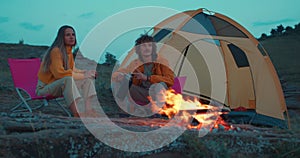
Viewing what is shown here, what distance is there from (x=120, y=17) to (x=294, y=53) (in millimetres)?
15939

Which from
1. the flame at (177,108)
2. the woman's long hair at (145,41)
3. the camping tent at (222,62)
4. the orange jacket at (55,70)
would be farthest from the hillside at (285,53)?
the orange jacket at (55,70)

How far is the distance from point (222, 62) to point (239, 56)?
1.24ft

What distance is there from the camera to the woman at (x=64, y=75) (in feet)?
14.3

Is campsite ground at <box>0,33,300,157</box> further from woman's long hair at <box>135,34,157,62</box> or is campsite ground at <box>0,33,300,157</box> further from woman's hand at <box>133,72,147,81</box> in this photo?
woman's long hair at <box>135,34,157,62</box>

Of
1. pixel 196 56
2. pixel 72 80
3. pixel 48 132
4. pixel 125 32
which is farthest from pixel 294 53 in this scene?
pixel 48 132

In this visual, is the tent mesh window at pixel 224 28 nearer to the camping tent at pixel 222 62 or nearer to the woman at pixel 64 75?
the camping tent at pixel 222 62

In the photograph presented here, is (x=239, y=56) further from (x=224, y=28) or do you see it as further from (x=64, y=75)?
(x=64, y=75)

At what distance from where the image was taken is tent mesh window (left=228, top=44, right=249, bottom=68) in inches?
255

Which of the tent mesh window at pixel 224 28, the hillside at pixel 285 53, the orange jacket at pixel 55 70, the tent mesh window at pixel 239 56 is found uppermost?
the hillside at pixel 285 53

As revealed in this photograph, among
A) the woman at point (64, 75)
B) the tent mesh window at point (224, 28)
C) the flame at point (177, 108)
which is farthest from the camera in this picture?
the tent mesh window at point (224, 28)

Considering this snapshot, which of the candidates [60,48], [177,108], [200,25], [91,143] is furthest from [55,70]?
[200,25]

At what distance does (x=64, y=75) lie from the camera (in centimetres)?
449

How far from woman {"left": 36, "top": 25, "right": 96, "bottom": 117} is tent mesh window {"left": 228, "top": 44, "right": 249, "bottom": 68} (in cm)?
303

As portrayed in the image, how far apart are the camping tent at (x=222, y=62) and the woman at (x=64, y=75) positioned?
61.5 inches
